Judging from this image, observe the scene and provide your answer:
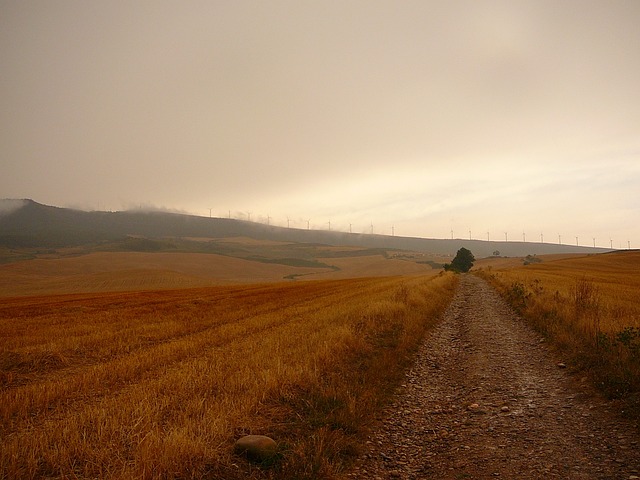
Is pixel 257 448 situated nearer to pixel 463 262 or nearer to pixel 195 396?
pixel 195 396

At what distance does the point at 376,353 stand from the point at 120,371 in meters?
8.38

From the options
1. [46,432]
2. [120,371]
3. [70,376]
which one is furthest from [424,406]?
[70,376]

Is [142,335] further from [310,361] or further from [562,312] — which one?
[562,312]

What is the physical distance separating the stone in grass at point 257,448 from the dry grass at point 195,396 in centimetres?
17

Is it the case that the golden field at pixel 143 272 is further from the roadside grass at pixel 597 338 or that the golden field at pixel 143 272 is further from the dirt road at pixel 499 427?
the dirt road at pixel 499 427

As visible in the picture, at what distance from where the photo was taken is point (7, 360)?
14.5 m

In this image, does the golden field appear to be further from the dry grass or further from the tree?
the dry grass

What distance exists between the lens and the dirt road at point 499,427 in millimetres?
6199

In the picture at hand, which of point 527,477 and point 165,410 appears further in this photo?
point 165,410

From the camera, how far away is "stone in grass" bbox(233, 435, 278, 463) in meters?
6.32

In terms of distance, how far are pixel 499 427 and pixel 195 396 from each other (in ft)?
21.2

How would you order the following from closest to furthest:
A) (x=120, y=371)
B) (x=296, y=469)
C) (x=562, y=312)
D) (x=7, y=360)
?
(x=296, y=469) < (x=120, y=371) < (x=7, y=360) < (x=562, y=312)

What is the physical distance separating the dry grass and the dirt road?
0.71 m

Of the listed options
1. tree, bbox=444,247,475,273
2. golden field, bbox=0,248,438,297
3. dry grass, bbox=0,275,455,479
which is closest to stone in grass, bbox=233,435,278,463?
dry grass, bbox=0,275,455,479
